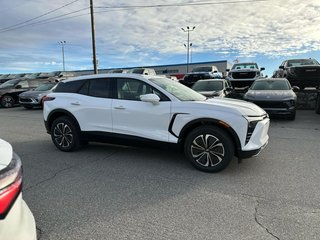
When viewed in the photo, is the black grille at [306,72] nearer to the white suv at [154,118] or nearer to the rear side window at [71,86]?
the white suv at [154,118]

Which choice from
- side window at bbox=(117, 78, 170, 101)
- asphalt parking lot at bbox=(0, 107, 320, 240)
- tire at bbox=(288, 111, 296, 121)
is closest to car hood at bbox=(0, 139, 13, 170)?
asphalt parking lot at bbox=(0, 107, 320, 240)

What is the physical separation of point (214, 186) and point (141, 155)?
210 cm

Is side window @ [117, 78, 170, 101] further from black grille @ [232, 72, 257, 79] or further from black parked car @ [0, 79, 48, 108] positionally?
black parked car @ [0, 79, 48, 108]

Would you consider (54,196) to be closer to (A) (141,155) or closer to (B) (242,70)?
(A) (141,155)

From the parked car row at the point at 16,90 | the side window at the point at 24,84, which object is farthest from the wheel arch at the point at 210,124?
the side window at the point at 24,84

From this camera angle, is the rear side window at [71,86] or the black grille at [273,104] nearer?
the rear side window at [71,86]

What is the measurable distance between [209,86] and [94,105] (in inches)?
306

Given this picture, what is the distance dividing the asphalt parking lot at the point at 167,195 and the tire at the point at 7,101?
1356 centimetres

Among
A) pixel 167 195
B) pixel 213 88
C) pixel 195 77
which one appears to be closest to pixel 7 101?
pixel 195 77

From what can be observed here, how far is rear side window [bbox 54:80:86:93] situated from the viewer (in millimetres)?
6559

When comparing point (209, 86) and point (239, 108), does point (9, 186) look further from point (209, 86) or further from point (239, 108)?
point (209, 86)

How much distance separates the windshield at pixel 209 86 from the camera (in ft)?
41.7

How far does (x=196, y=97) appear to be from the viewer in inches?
227

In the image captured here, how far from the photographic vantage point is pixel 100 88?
6.23m
